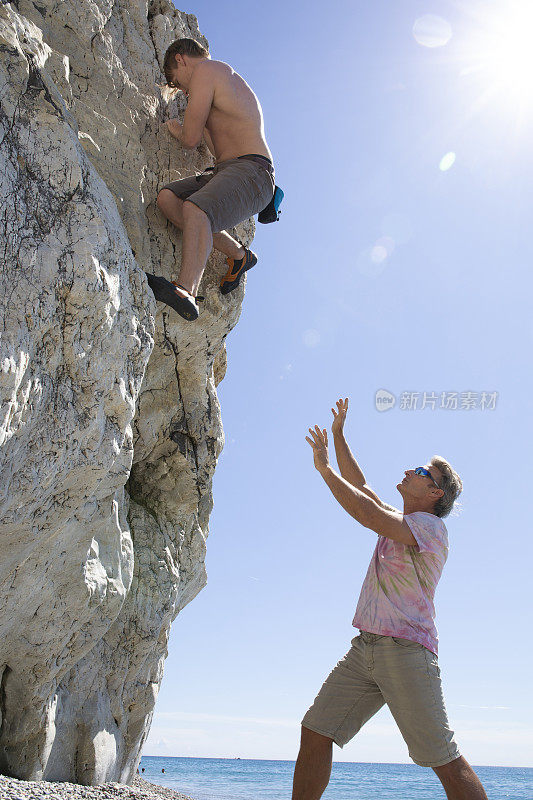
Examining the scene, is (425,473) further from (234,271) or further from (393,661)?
(234,271)

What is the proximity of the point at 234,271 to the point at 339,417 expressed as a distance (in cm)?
189

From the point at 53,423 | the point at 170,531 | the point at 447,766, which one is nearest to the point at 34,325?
the point at 53,423

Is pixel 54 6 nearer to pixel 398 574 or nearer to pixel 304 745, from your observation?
pixel 398 574

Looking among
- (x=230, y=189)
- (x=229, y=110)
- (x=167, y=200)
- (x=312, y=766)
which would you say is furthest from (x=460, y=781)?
(x=229, y=110)

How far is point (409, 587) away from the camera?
3.48 m

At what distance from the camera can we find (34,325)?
10.3 ft

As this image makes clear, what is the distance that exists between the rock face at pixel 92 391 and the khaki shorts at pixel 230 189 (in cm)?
42

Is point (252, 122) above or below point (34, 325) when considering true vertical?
above

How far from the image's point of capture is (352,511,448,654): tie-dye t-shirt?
336 centimetres

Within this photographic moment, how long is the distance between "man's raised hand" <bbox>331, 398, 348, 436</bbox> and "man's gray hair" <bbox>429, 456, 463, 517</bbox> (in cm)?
85

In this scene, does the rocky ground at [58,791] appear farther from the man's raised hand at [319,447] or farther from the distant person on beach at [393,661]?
the man's raised hand at [319,447]

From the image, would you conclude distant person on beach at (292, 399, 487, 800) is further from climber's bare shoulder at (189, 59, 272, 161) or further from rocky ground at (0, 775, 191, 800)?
climber's bare shoulder at (189, 59, 272, 161)

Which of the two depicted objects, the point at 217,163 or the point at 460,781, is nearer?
the point at 460,781

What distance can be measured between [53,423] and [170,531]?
10.7ft
